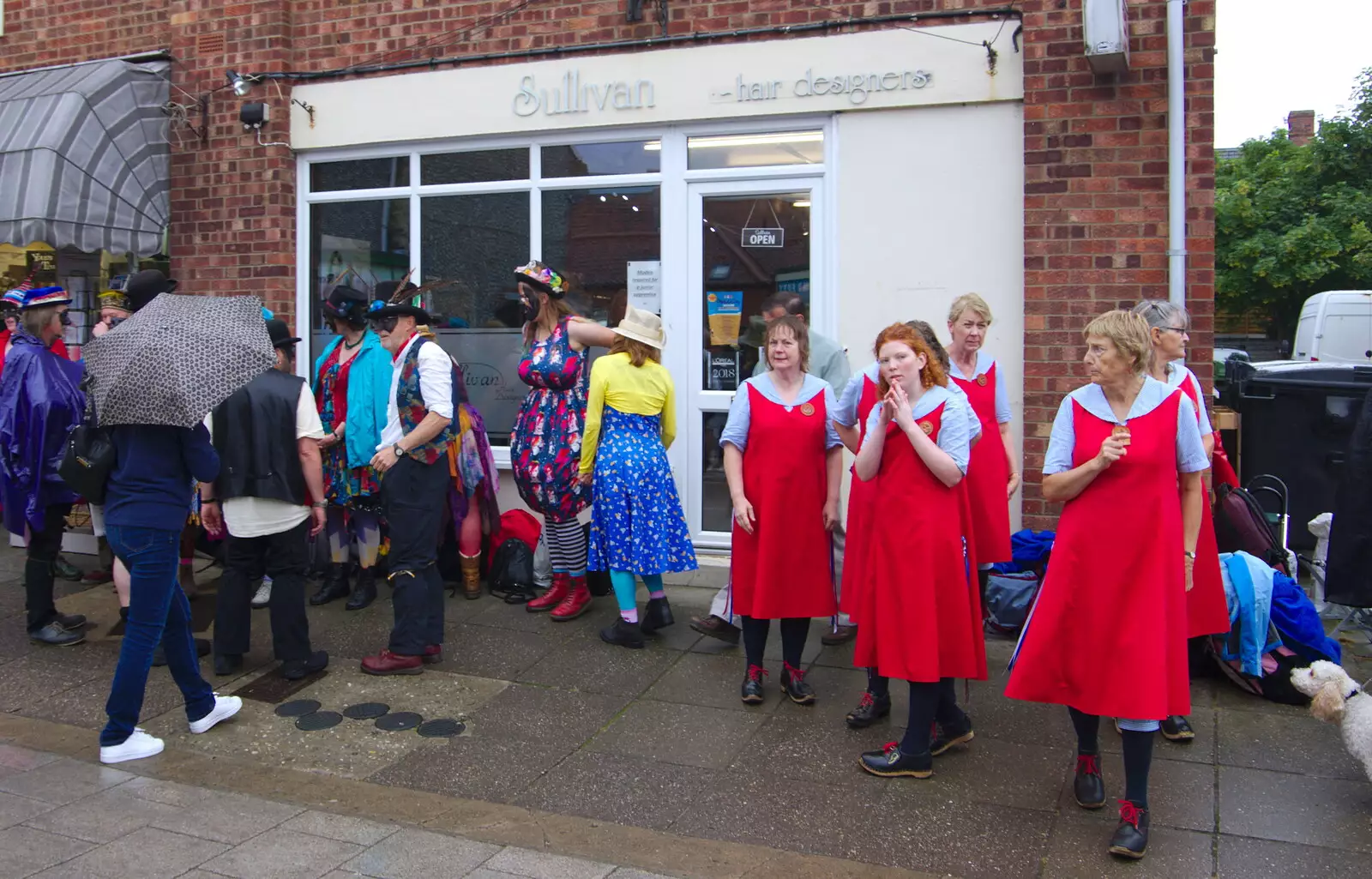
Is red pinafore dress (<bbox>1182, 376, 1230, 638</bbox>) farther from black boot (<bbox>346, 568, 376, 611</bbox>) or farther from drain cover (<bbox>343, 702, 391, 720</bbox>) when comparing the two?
black boot (<bbox>346, 568, 376, 611</bbox>)

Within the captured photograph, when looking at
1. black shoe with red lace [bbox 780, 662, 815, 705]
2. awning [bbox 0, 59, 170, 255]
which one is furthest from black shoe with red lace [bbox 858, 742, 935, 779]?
awning [bbox 0, 59, 170, 255]

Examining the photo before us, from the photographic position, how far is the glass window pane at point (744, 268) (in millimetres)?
7508

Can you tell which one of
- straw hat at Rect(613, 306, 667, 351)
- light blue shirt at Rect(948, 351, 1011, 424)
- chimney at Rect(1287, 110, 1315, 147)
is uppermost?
chimney at Rect(1287, 110, 1315, 147)

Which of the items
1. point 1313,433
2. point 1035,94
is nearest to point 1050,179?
point 1035,94

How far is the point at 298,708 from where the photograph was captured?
5.50m

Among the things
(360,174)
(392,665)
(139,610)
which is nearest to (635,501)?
(392,665)

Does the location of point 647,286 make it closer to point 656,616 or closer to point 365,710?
point 656,616

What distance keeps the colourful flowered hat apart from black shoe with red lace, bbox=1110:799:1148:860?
3.93 m

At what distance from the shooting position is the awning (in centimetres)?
792

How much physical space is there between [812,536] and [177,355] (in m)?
2.70

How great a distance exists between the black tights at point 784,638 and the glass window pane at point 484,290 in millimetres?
3282

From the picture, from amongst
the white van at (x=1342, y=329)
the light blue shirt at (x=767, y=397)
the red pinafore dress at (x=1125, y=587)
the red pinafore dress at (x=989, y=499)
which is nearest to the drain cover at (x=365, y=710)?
the light blue shirt at (x=767, y=397)

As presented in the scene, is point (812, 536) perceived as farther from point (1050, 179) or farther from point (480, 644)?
point (1050, 179)

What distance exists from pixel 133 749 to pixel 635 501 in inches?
100
